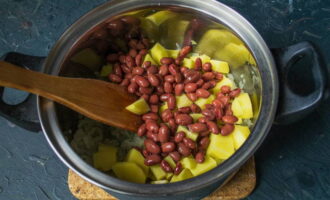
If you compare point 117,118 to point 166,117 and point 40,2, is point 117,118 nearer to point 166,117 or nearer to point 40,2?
point 166,117

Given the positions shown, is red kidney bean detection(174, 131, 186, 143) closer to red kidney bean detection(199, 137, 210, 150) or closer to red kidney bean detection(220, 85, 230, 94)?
red kidney bean detection(199, 137, 210, 150)

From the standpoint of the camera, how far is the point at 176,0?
3.33ft

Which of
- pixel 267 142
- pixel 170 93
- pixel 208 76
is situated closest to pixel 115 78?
pixel 170 93

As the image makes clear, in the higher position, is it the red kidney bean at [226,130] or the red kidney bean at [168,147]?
the red kidney bean at [226,130]

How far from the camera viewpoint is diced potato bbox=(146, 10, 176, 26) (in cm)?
105

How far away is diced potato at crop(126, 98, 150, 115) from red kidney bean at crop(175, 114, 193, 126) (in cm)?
10

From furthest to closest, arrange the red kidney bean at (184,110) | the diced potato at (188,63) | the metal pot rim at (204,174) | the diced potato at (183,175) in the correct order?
the diced potato at (188,63)
the red kidney bean at (184,110)
the diced potato at (183,175)
the metal pot rim at (204,174)

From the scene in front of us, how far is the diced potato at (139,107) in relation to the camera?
1019 mm

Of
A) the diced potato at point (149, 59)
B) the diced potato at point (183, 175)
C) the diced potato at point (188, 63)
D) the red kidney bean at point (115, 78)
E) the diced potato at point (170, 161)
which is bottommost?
the diced potato at point (170, 161)

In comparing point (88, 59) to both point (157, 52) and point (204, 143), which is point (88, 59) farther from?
point (204, 143)

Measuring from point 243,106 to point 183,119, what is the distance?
0.55 ft

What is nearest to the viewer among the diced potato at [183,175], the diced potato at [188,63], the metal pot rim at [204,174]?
the metal pot rim at [204,174]

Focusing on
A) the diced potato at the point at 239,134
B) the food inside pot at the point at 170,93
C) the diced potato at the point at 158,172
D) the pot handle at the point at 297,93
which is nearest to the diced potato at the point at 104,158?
the food inside pot at the point at 170,93

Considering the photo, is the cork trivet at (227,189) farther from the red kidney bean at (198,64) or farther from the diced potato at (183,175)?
the red kidney bean at (198,64)
